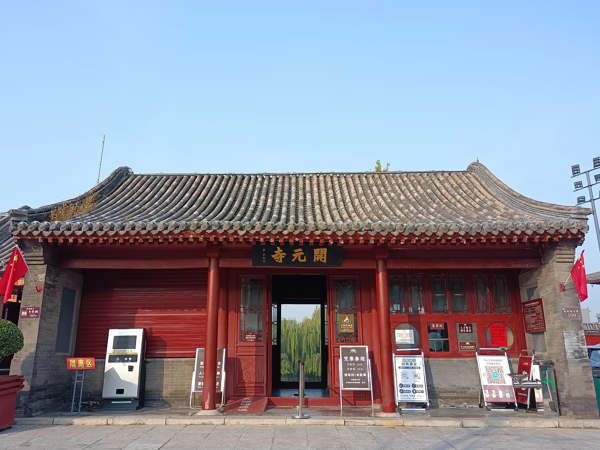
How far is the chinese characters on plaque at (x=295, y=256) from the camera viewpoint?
801cm

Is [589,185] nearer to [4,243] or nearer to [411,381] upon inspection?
[411,381]

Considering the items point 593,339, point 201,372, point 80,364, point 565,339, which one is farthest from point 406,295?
point 593,339

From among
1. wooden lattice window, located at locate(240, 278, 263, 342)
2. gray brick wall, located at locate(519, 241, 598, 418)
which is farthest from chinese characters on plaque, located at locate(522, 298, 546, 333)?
wooden lattice window, located at locate(240, 278, 263, 342)

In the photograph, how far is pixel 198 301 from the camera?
9.12 m

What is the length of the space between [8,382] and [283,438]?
4.43 m

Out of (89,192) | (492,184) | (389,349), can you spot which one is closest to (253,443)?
(389,349)

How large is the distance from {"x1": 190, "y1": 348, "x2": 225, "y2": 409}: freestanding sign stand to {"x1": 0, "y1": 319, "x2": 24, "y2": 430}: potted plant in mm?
2860

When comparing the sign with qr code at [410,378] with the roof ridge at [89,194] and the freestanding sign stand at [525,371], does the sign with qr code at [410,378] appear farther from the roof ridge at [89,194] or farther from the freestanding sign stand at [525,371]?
the roof ridge at [89,194]

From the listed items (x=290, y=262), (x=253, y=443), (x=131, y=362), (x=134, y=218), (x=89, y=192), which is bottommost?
(x=253, y=443)

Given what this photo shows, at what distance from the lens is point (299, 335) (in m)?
13.9

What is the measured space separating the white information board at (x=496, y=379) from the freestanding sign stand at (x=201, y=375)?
4.97m

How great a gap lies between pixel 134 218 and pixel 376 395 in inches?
236

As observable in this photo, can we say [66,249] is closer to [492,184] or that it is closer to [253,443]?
[253,443]

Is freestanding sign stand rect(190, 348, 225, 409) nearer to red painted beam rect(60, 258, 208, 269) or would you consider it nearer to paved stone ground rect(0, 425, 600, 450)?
paved stone ground rect(0, 425, 600, 450)
